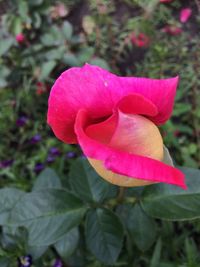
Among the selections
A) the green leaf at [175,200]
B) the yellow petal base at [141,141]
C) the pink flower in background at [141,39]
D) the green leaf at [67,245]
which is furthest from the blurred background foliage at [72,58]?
the yellow petal base at [141,141]

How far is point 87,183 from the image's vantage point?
89 centimetres

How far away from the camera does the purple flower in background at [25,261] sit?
91 cm

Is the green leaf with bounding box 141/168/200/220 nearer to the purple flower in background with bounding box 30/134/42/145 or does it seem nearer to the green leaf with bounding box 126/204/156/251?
the green leaf with bounding box 126/204/156/251

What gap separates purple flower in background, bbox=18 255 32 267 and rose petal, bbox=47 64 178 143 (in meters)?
0.46

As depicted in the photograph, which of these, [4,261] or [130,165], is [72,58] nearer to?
[4,261]

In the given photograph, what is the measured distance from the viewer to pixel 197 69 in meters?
1.65

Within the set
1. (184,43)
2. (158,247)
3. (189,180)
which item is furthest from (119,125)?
(184,43)

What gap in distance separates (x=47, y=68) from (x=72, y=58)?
119mm

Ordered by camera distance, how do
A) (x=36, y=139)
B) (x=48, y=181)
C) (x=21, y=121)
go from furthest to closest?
1. (x=21, y=121)
2. (x=36, y=139)
3. (x=48, y=181)

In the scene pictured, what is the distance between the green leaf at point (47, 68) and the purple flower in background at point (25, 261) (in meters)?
0.96

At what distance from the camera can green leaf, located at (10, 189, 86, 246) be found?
0.79m

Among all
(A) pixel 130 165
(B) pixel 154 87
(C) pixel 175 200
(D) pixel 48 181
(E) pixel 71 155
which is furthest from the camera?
(E) pixel 71 155

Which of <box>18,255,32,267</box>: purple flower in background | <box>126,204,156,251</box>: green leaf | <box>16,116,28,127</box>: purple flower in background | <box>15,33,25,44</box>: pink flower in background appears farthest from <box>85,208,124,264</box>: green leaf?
<box>15,33,25,44</box>: pink flower in background

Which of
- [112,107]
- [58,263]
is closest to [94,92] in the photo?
[112,107]
